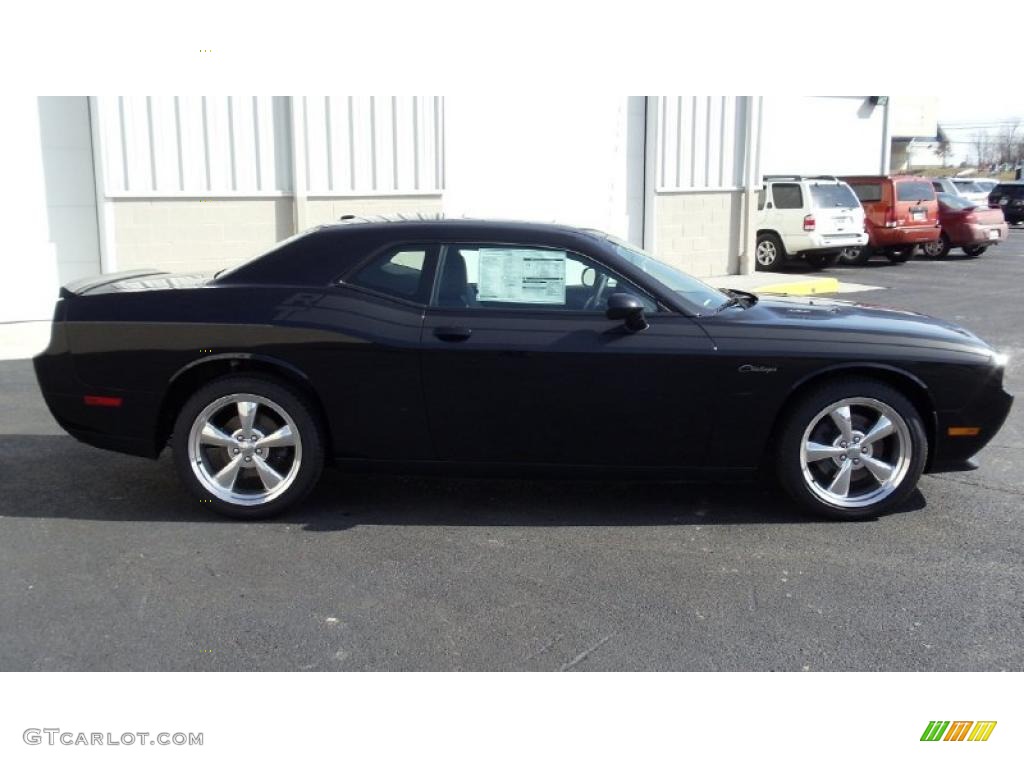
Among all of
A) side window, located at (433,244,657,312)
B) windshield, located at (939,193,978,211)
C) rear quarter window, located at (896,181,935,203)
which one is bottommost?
side window, located at (433,244,657,312)

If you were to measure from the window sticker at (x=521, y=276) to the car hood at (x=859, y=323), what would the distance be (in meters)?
0.93

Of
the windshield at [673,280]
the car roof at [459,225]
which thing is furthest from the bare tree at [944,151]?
the car roof at [459,225]

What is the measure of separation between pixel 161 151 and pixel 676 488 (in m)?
8.45

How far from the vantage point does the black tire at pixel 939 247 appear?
72.4 ft

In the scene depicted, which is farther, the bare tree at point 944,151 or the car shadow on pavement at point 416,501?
the bare tree at point 944,151

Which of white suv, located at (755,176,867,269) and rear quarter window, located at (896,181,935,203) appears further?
rear quarter window, located at (896,181,935,203)

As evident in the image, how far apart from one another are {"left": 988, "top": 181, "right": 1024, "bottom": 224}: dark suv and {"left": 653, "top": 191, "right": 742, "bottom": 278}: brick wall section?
22.9 meters

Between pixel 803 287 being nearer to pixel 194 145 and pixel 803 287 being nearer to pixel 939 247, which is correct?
pixel 939 247

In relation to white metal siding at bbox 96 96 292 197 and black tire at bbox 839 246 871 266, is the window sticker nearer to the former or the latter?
white metal siding at bbox 96 96 292 197

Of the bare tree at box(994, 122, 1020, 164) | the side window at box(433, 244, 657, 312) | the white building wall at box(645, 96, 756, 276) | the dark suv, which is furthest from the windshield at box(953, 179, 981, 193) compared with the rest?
the bare tree at box(994, 122, 1020, 164)

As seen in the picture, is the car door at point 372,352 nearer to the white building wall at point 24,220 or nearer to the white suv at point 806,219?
the white building wall at point 24,220

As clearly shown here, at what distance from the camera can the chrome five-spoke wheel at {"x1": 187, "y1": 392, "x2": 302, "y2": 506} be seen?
5.13 m
